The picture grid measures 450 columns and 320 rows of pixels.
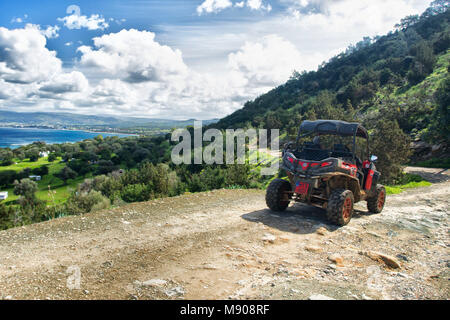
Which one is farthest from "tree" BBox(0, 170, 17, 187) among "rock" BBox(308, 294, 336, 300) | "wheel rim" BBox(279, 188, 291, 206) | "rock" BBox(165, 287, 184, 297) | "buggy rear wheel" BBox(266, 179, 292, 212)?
"rock" BBox(308, 294, 336, 300)

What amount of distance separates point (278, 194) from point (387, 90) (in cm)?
5673

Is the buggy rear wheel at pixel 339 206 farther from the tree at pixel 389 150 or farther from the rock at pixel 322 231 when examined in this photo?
the tree at pixel 389 150

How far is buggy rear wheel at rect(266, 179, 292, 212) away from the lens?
9.09m

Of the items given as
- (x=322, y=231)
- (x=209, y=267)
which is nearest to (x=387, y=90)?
(x=322, y=231)

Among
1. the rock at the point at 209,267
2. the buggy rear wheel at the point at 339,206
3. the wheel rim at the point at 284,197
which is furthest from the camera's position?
the wheel rim at the point at 284,197

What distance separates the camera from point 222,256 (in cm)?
572

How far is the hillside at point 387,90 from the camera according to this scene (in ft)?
117

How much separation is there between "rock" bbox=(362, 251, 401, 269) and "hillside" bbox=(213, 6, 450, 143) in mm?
25021

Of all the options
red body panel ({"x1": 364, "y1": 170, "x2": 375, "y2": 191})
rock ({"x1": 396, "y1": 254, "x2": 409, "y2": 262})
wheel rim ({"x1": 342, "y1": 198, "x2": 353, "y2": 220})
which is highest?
red body panel ({"x1": 364, "y1": 170, "x2": 375, "y2": 191})

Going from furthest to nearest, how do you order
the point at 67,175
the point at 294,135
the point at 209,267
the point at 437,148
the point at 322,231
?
1. the point at 67,175
2. the point at 294,135
3. the point at 437,148
4. the point at 322,231
5. the point at 209,267

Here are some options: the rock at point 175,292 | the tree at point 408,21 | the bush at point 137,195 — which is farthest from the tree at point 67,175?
the tree at point 408,21

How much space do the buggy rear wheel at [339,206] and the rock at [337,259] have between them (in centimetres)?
195

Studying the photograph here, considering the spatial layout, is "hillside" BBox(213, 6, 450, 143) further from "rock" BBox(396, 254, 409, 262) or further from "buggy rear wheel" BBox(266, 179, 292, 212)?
"rock" BBox(396, 254, 409, 262)

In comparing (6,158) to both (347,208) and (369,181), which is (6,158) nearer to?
(369,181)
